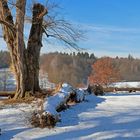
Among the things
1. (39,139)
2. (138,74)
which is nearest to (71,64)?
(138,74)

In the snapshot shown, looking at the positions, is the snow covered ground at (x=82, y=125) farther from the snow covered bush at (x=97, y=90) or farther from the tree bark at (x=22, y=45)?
the snow covered bush at (x=97, y=90)

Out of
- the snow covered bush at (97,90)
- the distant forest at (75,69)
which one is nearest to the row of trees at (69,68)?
the distant forest at (75,69)

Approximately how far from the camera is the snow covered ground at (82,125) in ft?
30.4

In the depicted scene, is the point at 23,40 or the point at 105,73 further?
the point at 105,73

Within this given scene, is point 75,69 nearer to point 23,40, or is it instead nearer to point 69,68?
point 69,68

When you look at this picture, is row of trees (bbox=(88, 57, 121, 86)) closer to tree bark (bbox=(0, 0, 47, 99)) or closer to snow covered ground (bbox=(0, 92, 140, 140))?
tree bark (bbox=(0, 0, 47, 99))

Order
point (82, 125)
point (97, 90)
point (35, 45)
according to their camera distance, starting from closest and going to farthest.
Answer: point (82, 125)
point (35, 45)
point (97, 90)

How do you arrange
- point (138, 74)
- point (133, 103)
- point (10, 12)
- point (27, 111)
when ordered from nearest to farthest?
1. point (27, 111)
2. point (133, 103)
3. point (10, 12)
4. point (138, 74)

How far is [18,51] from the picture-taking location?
646 inches

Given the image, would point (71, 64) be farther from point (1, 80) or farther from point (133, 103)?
point (133, 103)

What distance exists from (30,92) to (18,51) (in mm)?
1577

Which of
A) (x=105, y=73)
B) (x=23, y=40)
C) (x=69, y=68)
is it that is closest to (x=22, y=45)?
(x=23, y=40)

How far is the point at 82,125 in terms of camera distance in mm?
10125

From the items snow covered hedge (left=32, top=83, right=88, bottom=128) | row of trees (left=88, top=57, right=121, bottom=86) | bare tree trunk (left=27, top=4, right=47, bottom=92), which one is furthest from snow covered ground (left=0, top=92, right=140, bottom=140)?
row of trees (left=88, top=57, right=121, bottom=86)
